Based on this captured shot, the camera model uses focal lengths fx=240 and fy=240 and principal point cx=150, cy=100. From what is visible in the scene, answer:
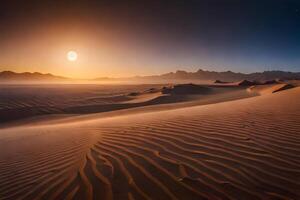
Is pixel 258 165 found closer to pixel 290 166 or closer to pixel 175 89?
pixel 290 166

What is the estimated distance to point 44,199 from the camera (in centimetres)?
269

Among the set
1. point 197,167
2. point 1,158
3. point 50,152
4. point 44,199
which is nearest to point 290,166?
point 197,167

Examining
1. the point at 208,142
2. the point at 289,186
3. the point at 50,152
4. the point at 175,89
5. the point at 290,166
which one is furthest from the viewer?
the point at 175,89

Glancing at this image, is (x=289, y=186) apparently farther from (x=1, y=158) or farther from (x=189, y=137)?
(x=1, y=158)

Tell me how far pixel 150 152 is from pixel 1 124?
1329cm

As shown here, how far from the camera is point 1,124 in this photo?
13969 millimetres

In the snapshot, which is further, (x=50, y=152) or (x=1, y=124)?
(x=1, y=124)

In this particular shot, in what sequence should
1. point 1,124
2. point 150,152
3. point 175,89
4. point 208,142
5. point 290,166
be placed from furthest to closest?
1. point 175,89
2. point 1,124
3. point 208,142
4. point 150,152
5. point 290,166

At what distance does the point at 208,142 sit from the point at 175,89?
85.7 ft

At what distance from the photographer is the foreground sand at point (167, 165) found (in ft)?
8.78

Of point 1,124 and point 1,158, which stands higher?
point 1,158

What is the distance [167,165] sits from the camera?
3.31m

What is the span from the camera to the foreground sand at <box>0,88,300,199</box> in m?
2.68

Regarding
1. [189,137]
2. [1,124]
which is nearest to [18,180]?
[189,137]
